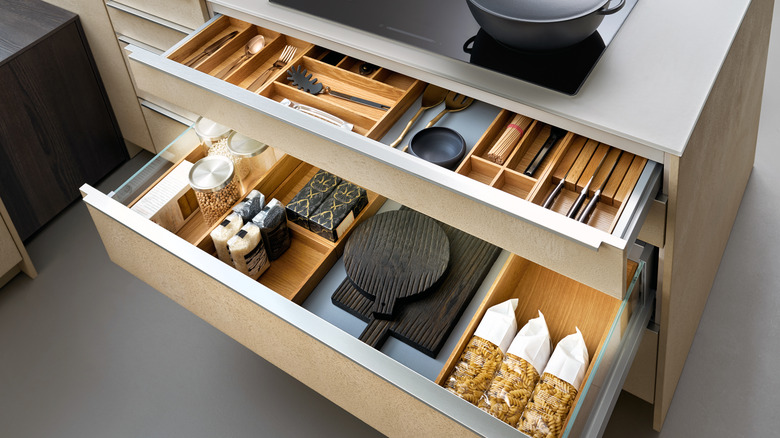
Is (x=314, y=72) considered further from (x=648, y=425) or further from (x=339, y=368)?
(x=648, y=425)

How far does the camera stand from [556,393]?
1.22m

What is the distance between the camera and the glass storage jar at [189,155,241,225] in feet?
4.90

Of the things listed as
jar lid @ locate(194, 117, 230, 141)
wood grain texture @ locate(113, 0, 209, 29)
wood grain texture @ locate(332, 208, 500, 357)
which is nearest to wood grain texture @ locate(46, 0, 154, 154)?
wood grain texture @ locate(113, 0, 209, 29)

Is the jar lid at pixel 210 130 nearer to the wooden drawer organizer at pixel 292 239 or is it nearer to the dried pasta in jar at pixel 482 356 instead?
the wooden drawer organizer at pixel 292 239

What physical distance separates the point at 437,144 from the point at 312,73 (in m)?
0.31

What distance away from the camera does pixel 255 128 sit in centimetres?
131

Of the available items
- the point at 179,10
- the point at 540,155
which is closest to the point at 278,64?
the point at 179,10

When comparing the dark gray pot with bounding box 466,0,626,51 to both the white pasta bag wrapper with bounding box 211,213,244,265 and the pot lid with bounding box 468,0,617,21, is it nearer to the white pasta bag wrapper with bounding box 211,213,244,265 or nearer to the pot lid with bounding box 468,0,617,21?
the pot lid with bounding box 468,0,617,21

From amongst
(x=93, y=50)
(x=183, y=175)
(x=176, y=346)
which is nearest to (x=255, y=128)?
(x=183, y=175)

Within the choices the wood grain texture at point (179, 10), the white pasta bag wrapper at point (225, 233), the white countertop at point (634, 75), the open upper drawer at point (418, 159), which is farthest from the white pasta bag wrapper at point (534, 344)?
the wood grain texture at point (179, 10)

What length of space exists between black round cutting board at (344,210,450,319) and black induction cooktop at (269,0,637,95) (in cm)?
44

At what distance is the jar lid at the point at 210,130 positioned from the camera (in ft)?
5.22

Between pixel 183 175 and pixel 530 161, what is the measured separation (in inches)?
29.5

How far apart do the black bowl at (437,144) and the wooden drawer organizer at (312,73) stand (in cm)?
7
